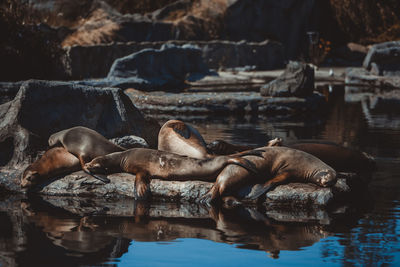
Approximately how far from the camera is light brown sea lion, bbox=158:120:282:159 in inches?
292

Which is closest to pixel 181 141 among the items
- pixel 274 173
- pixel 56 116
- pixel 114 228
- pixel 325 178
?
pixel 274 173

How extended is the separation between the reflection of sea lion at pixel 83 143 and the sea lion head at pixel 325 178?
231 cm

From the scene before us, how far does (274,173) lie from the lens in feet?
21.9

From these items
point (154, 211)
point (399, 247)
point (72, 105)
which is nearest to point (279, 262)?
point (399, 247)

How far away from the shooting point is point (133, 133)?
9.00m

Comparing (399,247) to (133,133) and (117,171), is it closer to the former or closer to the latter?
(117,171)

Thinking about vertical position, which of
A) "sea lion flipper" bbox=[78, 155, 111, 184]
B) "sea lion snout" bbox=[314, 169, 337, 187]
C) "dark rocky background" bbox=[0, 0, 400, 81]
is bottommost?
"sea lion flipper" bbox=[78, 155, 111, 184]

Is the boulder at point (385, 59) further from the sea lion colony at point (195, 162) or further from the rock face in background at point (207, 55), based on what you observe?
the sea lion colony at point (195, 162)

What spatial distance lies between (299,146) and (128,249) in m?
3.47

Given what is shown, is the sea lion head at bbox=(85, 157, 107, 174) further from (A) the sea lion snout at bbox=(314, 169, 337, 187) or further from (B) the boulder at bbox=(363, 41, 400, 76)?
(B) the boulder at bbox=(363, 41, 400, 76)

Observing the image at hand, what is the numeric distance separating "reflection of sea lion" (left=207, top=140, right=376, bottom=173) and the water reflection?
4.52 ft

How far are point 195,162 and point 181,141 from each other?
974mm

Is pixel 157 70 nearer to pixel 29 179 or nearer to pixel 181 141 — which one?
pixel 181 141

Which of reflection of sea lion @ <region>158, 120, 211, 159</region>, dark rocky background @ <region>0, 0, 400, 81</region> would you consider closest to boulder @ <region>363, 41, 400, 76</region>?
dark rocky background @ <region>0, 0, 400, 81</region>
